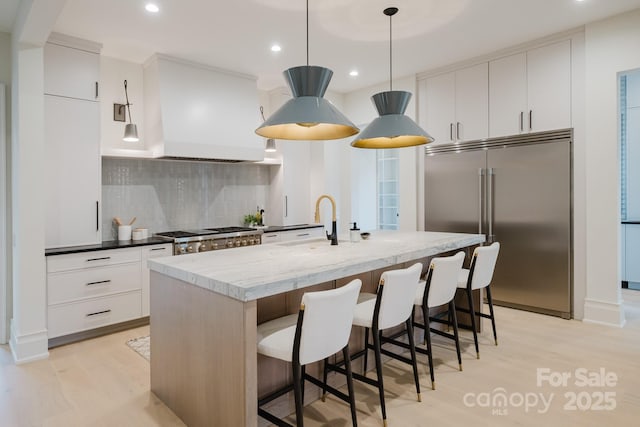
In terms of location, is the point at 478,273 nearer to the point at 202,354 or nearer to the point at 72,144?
the point at 202,354

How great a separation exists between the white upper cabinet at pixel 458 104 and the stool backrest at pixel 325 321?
11.3 feet

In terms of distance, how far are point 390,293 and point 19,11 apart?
345 cm

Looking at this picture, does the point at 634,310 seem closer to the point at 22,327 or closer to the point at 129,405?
the point at 129,405

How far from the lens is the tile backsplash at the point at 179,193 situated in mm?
4258

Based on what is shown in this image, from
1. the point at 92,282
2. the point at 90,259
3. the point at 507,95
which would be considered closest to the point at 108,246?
the point at 90,259

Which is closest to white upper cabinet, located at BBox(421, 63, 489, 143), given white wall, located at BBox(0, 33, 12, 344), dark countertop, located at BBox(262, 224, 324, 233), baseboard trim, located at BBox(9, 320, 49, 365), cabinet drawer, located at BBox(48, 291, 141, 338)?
dark countertop, located at BBox(262, 224, 324, 233)

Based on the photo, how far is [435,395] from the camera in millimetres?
2506

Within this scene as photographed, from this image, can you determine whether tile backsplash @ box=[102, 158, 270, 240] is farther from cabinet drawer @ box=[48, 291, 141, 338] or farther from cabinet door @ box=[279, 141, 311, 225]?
cabinet drawer @ box=[48, 291, 141, 338]

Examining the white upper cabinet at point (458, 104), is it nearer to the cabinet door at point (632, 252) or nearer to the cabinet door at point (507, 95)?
the cabinet door at point (507, 95)

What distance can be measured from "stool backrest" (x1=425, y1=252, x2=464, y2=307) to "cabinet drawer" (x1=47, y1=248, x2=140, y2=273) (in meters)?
2.79

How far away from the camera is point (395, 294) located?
222 centimetres

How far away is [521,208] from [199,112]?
371 cm

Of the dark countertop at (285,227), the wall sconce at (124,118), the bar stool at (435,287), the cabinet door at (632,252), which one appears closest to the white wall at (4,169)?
the wall sconce at (124,118)

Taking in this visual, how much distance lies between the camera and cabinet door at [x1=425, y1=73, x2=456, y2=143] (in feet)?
15.9
